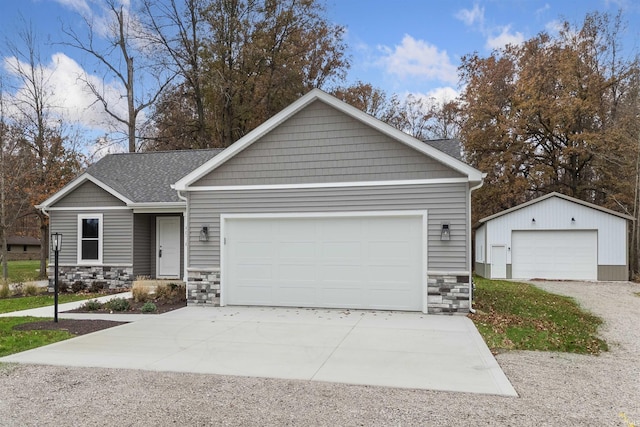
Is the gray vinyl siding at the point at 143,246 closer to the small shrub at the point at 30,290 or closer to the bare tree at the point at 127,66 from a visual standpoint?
the small shrub at the point at 30,290

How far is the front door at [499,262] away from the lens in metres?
19.6

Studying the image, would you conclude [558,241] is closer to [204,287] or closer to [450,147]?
[450,147]

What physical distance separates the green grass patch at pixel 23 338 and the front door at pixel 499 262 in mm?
17001

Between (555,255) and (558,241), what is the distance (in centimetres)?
60

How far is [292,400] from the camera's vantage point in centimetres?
437

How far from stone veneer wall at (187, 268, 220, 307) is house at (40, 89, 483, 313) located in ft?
0.08

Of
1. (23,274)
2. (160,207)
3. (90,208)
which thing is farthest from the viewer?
(23,274)

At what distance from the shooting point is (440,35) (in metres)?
15.9

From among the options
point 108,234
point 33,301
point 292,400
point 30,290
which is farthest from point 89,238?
point 292,400

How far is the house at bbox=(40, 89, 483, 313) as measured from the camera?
922 centimetres

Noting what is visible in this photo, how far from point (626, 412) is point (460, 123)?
2635 cm

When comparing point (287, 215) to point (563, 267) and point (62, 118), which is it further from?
point (62, 118)

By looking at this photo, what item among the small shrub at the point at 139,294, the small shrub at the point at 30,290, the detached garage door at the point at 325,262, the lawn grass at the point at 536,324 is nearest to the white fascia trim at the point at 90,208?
the small shrub at the point at 30,290

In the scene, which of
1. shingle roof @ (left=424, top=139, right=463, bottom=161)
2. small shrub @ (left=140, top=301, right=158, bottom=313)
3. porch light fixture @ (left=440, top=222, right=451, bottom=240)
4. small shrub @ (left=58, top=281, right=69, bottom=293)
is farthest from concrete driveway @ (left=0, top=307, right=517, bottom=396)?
small shrub @ (left=58, top=281, right=69, bottom=293)
